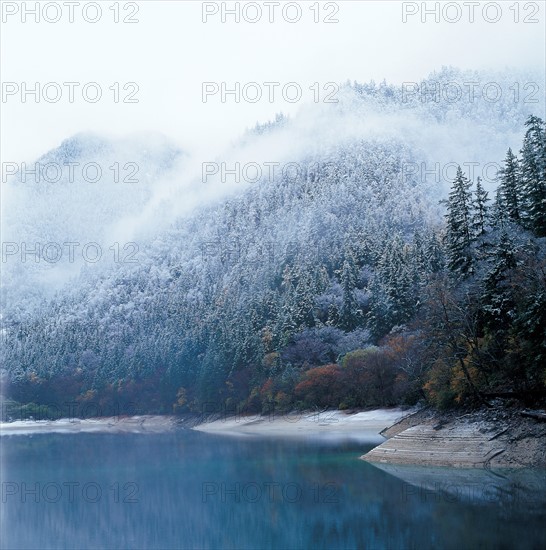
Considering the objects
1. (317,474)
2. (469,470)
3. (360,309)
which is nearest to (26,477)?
(317,474)

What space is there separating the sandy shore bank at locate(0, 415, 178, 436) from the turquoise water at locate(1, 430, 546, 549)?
217 ft

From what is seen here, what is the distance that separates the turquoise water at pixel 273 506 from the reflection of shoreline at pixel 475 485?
0.08m

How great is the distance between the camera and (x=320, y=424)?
7269 cm

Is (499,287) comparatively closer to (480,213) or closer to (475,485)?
(480,213)

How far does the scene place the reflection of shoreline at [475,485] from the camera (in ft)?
96.4

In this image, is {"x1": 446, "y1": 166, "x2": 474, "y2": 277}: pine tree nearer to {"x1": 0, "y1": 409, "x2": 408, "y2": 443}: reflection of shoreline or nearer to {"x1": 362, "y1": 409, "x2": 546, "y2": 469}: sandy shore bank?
{"x1": 362, "y1": 409, "x2": 546, "y2": 469}: sandy shore bank

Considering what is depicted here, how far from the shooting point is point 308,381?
3164 inches

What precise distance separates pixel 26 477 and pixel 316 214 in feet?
440

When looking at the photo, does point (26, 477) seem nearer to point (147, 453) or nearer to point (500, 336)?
point (147, 453)

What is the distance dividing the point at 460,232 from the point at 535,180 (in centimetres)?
702

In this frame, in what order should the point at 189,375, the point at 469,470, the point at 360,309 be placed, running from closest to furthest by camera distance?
1. the point at 469,470
2. the point at 360,309
3. the point at 189,375

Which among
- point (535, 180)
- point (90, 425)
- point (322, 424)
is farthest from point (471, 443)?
point (90, 425)

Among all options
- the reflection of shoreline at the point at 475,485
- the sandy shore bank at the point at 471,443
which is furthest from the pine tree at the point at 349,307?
the reflection of shoreline at the point at 475,485

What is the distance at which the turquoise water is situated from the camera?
84.2 ft
